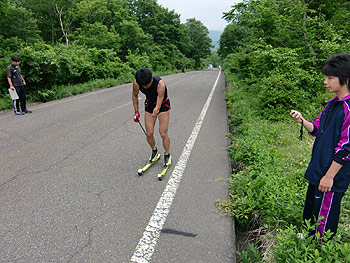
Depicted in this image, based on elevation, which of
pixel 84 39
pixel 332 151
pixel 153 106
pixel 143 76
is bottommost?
pixel 332 151

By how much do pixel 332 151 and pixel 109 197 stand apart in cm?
263

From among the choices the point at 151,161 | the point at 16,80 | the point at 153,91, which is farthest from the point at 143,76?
the point at 16,80

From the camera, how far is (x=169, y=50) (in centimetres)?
4116

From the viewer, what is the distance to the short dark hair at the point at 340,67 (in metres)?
1.71

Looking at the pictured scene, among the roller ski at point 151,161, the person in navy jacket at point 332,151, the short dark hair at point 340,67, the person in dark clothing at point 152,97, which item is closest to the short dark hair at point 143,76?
the person in dark clothing at point 152,97

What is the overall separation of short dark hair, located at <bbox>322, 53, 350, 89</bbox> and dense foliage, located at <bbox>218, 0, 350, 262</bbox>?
1.29 metres

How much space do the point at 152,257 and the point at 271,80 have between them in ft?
18.7

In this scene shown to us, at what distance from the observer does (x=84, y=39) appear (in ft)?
77.8

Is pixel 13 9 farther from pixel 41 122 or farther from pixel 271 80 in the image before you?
pixel 271 80

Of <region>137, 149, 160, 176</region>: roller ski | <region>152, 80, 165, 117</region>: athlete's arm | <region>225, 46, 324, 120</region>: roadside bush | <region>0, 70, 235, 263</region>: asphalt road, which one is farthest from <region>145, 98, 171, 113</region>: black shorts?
<region>225, 46, 324, 120</region>: roadside bush

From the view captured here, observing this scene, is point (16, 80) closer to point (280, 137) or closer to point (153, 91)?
point (153, 91)

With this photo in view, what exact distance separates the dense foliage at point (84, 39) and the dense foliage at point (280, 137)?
8535 millimetres

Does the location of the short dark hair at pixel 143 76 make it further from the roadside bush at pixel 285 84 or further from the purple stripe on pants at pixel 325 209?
the roadside bush at pixel 285 84

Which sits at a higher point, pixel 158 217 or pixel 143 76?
pixel 143 76
